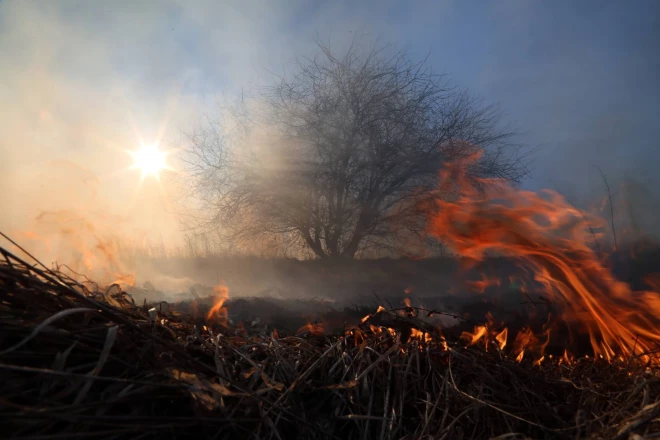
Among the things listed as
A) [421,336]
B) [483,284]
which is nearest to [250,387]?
[421,336]

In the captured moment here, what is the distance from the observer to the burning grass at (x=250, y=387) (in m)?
Answer: 1.29

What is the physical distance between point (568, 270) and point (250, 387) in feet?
13.4

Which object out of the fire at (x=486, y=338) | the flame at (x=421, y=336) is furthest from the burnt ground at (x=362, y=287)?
the flame at (x=421, y=336)

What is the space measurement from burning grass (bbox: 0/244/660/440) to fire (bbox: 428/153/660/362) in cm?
99

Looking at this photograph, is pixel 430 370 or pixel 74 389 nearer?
pixel 74 389

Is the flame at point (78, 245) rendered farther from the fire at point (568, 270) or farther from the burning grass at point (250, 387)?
the burning grass at point (250, 387)

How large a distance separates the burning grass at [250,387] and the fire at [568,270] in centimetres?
99

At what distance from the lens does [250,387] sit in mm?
1743

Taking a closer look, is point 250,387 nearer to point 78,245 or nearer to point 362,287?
point 78,245

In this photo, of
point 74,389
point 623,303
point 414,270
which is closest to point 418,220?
point 414,270

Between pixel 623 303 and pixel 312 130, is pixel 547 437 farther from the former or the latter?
pixel 312 130

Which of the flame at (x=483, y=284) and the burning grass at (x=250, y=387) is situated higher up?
the flame at (x=483, y=284)

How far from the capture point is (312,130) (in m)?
14.3

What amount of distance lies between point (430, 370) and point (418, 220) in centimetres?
1253
